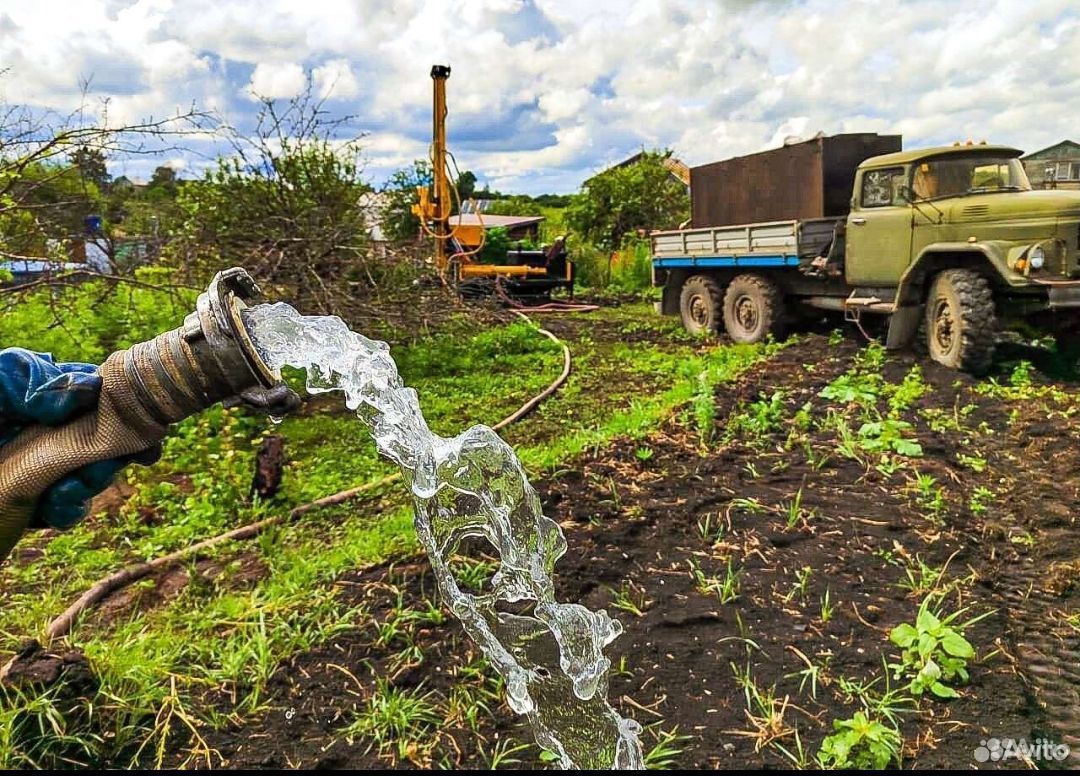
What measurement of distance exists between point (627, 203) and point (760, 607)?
61.5ft

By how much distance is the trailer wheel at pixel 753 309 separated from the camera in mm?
9141

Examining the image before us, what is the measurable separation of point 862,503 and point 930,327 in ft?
12.4

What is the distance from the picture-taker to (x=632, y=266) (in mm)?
19016

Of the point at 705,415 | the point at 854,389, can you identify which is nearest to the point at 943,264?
the point at 854,389

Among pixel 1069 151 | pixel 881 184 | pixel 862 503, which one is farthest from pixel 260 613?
pixel 1069 151

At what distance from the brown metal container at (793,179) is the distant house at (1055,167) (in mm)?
1623

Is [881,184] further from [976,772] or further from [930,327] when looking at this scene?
[976,772]

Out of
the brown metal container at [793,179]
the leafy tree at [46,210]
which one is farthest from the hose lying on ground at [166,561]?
the brown metal container at [793,179]

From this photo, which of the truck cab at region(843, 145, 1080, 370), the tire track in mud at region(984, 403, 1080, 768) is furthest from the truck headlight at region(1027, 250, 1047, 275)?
the tire track in mud at region(984, 403, 1080, 768)

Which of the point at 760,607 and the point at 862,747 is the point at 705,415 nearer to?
the point at 760,607

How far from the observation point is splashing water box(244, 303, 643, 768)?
2.01m

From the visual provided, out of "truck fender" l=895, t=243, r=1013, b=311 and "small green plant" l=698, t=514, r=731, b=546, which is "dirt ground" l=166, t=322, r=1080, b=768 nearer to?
"small green plant" l=698, t=514, r=731, b=546

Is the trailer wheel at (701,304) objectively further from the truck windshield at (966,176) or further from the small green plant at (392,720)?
the small green plant at (392,720)

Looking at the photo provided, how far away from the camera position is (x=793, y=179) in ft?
29.4
